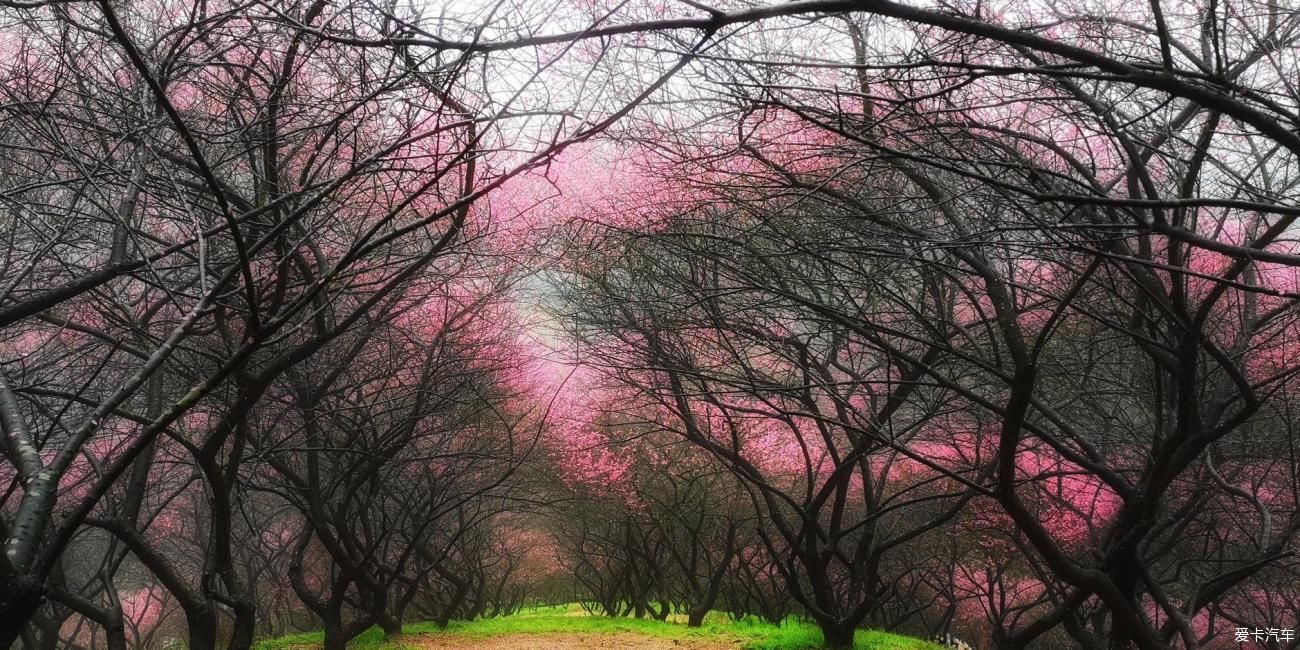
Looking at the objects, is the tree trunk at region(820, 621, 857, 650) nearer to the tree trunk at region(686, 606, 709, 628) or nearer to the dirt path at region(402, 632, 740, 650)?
the dirt path at region(402, 632, 740, 650)

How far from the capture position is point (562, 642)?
12.7 metres

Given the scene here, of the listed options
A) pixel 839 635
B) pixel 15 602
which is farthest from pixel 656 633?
pixel 15 602

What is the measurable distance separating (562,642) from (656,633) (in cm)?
218

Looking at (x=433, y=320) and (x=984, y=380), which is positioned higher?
(x=433, y=320)

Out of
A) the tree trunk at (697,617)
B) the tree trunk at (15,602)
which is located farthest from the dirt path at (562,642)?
the tree trunk at (15,602)

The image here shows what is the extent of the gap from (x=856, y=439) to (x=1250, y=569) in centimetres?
469

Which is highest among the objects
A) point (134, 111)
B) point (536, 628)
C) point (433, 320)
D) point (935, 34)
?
point (433, 320)

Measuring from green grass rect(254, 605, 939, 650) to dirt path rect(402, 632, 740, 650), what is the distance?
38cm

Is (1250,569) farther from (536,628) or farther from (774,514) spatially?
(536,628)

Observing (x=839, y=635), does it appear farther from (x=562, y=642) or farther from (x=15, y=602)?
(x=15, y=602)

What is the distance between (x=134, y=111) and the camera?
11.3ft

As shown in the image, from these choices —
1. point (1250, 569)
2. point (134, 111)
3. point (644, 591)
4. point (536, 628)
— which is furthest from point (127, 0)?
point (644, 591)

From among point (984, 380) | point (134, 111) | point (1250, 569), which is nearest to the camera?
point (134, 111)

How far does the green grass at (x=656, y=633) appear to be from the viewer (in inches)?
440
